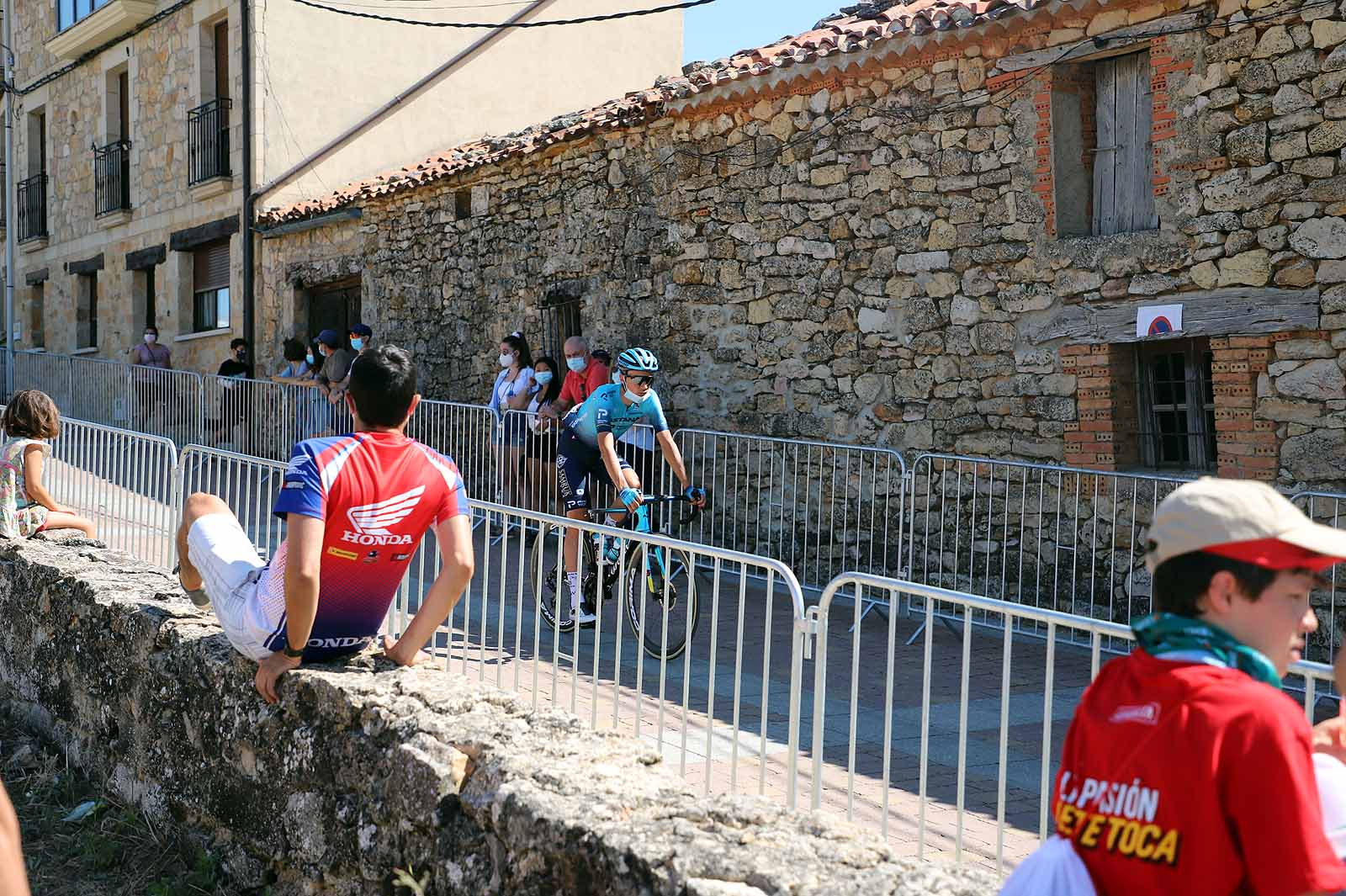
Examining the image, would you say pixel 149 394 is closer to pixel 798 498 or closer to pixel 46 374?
pixel 46 374

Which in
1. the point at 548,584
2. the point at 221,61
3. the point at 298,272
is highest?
the point at 221,61

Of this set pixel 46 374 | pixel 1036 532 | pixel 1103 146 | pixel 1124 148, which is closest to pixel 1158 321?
pixel 1124 148

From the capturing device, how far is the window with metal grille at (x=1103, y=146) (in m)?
8.93

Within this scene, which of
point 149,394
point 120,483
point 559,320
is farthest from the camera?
point 149,394

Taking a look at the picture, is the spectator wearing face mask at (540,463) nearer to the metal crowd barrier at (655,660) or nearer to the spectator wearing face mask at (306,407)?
the metal crowd barrier at (655,660)

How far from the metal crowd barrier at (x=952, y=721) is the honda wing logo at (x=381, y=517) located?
1.29 meters

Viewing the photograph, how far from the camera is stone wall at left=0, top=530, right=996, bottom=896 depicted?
2818 mm

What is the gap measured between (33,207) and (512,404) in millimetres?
17334

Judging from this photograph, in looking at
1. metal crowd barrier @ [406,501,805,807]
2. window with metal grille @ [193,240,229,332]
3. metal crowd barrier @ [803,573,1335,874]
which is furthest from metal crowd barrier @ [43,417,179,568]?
window with metal grille @ [193,240,229,332]

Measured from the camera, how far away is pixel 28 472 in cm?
724

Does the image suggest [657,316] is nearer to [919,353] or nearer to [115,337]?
[919,353]

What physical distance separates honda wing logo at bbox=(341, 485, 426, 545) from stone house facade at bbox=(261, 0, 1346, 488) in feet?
19.5

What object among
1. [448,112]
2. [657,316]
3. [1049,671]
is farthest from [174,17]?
[1049,671]

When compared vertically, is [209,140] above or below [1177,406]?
above
